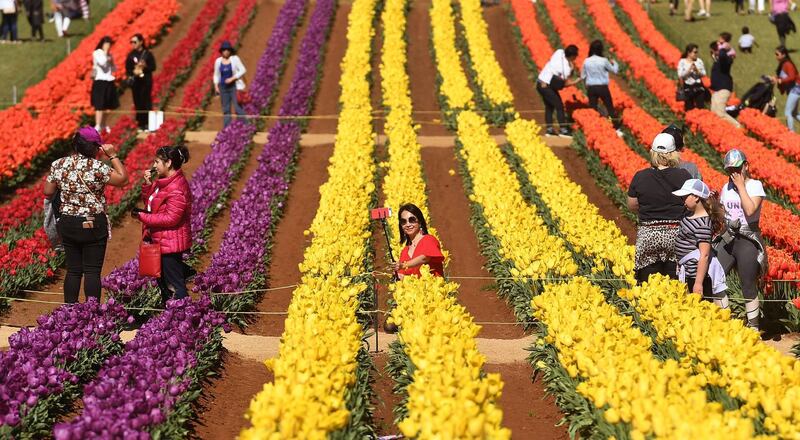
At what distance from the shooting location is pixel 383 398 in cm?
893

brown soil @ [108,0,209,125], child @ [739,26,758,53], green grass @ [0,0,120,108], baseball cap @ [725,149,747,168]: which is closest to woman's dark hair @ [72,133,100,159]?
baseball cap @ [725,149,747,168]

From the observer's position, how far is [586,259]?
11.9 metres

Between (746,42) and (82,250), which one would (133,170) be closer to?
(82,250)

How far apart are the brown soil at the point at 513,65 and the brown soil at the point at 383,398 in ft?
44.9

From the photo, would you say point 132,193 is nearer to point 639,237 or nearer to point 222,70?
point 222,70

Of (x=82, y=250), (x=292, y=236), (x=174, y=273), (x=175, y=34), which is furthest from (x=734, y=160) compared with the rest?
(x=175, y=34)

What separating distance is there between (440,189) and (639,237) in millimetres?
8008

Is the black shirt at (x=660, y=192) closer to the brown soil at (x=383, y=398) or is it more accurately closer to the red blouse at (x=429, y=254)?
the red blouse at (x=429, y=254)

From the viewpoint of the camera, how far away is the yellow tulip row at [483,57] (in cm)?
2313

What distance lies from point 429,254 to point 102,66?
11.6m

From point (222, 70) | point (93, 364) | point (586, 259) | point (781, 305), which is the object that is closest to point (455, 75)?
point (222, 70)

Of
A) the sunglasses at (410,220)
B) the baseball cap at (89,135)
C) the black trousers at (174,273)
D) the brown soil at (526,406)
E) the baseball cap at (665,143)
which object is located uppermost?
the baseball cap at (665,143)

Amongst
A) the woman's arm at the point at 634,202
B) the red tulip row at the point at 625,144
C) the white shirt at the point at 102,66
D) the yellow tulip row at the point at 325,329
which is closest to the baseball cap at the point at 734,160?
the woman's arm at the point at 634,202

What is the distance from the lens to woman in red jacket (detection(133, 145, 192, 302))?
9.89 meters
